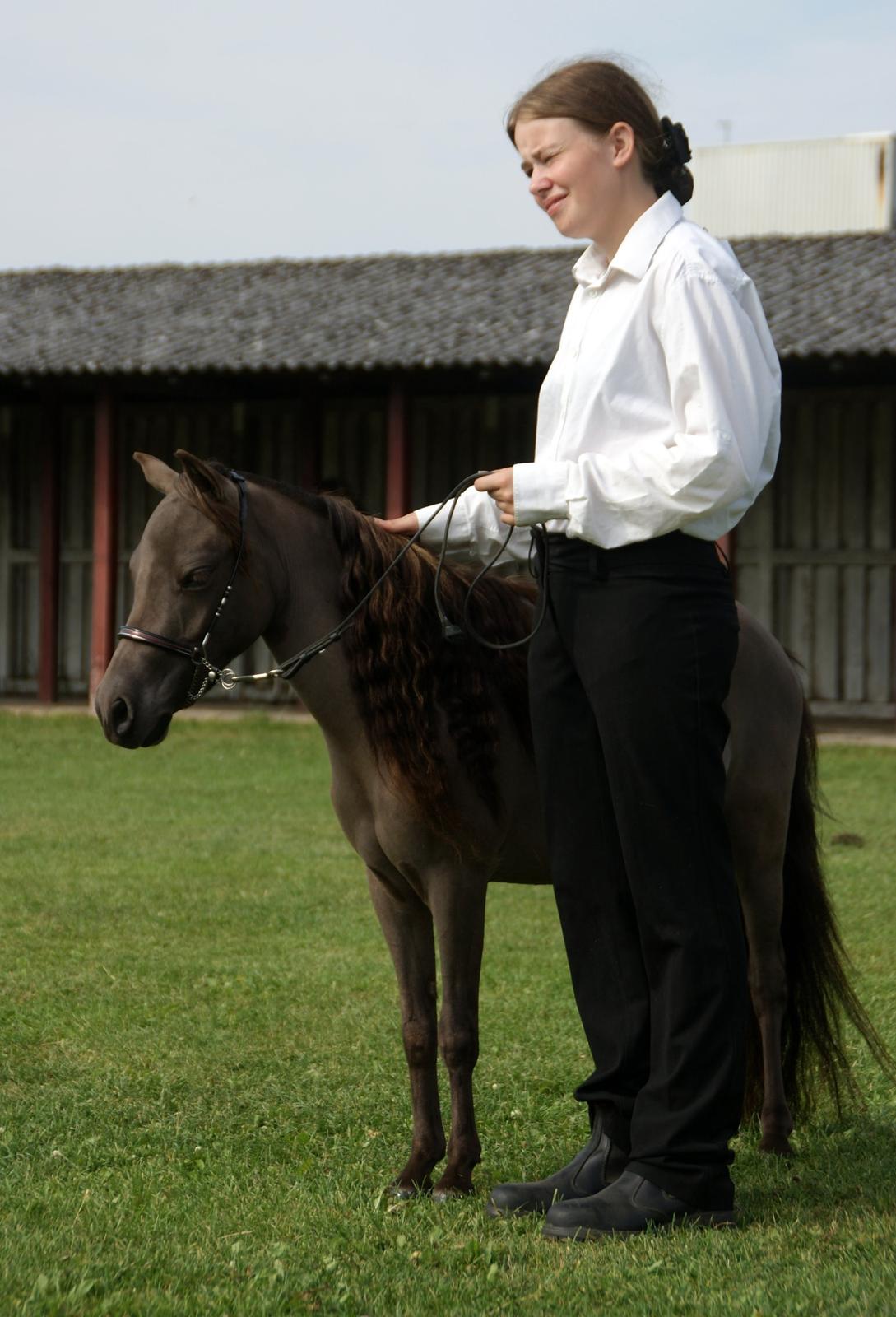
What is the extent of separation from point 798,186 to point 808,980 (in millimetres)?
23142

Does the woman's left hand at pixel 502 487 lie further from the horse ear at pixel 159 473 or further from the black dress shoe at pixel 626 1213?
the black dress shoe at pixel 626 1213

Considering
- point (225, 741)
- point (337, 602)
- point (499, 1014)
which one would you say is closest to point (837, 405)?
point (225, 741)

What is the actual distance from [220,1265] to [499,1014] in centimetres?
262

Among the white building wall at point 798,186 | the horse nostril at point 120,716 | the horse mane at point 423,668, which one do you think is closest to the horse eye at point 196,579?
the horse mane at point 423,668

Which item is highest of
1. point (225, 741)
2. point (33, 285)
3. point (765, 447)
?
point (33, 285)

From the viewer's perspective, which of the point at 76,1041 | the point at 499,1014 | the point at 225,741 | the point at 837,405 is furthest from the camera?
the point at 837,405

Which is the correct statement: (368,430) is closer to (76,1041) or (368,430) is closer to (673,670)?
(76,1041)

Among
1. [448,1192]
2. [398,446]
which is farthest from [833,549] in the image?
[448,1192]

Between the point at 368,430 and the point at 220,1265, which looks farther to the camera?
the point at 368,430

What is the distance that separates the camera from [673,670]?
305cm

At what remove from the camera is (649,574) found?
10.1 feet

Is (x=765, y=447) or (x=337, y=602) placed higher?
(x=765, y=447)

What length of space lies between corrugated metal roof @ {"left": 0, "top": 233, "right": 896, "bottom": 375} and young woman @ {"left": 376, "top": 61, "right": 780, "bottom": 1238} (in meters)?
11.6

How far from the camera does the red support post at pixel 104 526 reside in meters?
17.2
